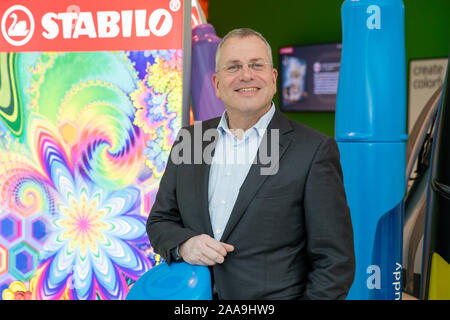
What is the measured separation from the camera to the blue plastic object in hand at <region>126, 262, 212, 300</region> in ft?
3.84

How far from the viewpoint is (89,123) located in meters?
2.03

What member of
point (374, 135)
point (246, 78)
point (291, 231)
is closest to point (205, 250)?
point (291, 231)

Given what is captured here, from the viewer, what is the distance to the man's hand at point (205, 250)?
1.21 m

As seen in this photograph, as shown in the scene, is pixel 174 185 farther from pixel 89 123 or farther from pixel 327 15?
pixel 327 15

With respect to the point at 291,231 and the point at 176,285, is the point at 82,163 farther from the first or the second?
the point at 291,231

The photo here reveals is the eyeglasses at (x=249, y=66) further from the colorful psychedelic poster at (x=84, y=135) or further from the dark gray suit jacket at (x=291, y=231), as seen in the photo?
the colorful psychedelic poster at (x=84, y=135)

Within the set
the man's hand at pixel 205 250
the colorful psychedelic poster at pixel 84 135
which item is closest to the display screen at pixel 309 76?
the colorful psychedelic poster at pixel 84 135

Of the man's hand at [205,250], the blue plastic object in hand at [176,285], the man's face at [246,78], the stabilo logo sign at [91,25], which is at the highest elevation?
the stabilo logo sign at [91,25]

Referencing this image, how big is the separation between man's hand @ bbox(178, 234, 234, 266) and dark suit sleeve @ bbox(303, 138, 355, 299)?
0.21 metres

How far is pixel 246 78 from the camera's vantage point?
124 centimetres

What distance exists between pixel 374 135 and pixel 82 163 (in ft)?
3.87

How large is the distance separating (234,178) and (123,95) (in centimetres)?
90
